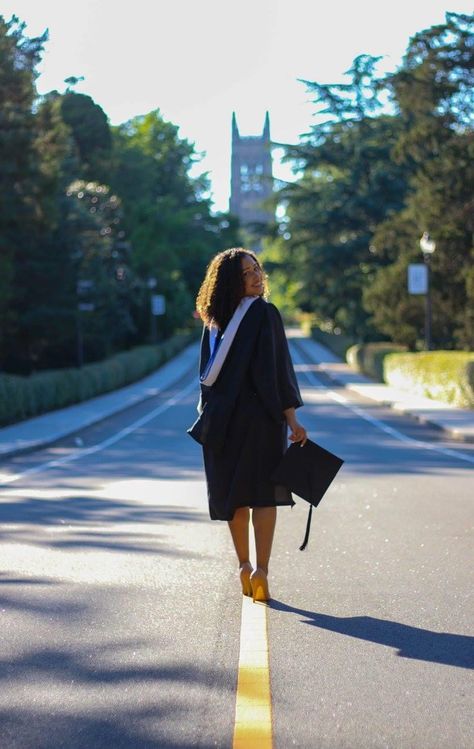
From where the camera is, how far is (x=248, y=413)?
23.4 ft

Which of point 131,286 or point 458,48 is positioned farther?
point 131,286

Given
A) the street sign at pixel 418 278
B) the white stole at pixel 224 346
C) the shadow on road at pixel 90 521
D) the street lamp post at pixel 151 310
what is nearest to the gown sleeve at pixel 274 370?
the white stole at pixel 224 346

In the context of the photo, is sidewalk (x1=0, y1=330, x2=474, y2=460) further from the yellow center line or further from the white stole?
the yellow center line

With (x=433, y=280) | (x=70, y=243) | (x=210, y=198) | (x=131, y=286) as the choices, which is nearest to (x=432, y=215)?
(x=433, y=280)

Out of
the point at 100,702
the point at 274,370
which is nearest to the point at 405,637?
the point at 274,370

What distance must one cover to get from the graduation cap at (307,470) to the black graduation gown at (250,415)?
6cm

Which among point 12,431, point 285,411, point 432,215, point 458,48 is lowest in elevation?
point 12,431

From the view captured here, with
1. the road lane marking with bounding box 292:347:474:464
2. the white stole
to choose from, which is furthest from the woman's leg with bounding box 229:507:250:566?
the road lane marking with bounding box 292:347:474:464

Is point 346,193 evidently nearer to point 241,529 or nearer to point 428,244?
point 428,244

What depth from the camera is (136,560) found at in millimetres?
8938

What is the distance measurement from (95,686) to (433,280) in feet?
125

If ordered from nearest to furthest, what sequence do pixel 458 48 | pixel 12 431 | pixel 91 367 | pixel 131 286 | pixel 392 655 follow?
1. pixel 392 655
2. pixel 12 431
3. pixel 458 48
4. pixel 91 367
5. pixel 131 286

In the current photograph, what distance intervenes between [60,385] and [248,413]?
28.0m

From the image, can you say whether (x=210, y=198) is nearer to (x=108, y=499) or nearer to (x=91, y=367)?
(x=91, y=367)
